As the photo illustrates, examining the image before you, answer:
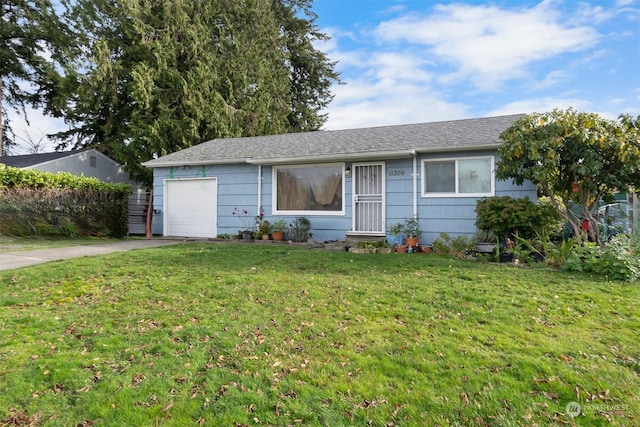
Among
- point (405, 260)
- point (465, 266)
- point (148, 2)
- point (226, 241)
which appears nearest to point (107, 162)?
point (148, 2)

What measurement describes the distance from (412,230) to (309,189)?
325cm

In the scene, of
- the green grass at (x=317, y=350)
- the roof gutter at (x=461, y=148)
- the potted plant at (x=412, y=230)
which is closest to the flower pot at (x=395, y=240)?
the potted plant at (x=412, y=230)

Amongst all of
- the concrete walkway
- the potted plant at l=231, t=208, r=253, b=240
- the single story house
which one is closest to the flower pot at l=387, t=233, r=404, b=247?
the single story house

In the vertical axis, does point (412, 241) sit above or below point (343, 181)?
below

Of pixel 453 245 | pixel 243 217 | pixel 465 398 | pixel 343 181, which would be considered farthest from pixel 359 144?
pixel 465 398

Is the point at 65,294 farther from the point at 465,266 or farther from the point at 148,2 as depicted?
the point at 148,2

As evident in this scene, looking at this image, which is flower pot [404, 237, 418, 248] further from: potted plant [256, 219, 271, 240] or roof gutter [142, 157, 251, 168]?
roof gutter [142, 157, 251, 168]

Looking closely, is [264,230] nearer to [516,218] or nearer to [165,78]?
[516,218]

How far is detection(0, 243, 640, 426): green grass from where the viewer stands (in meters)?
2.43

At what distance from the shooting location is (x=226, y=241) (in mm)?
10984

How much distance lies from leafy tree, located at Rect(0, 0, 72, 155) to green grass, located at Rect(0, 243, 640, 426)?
1699cm

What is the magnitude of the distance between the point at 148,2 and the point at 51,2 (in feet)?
17.5

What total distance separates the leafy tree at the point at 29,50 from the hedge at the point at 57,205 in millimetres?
8703

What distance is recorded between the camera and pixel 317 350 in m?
3.26
